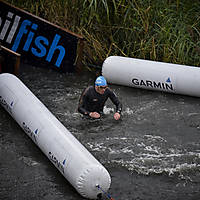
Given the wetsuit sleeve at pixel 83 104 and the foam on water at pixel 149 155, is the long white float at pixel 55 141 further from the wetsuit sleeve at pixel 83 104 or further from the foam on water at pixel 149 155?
the foam on water at pixel 149 155

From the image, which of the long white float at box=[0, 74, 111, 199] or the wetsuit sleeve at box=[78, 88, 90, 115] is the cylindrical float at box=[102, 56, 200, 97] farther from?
the long white float at box=[0, 74, 111, 199]

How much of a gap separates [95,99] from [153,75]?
1.90 meters

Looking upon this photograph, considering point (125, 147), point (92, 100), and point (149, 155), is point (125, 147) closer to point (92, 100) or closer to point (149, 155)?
point (149, 155)

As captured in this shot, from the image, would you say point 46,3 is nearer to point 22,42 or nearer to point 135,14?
point 22,42

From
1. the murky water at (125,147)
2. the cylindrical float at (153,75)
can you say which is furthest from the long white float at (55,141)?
the cylindrical float at (153,75)

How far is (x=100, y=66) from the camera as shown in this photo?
13219 millimetres

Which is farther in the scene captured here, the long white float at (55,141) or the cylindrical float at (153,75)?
the cylindrical float at (153,75)

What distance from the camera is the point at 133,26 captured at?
1284cm

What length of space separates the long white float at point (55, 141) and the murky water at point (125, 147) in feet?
1.01

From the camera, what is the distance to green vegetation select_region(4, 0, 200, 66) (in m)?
12.5

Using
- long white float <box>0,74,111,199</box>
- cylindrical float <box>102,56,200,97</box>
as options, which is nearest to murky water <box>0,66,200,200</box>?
cylindrical float <box>102,56,200,97</box>

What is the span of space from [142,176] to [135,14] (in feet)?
18.0

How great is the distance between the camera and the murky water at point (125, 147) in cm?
796

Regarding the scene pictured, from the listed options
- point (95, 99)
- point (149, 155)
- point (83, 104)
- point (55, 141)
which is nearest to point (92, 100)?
point (95, 99)
